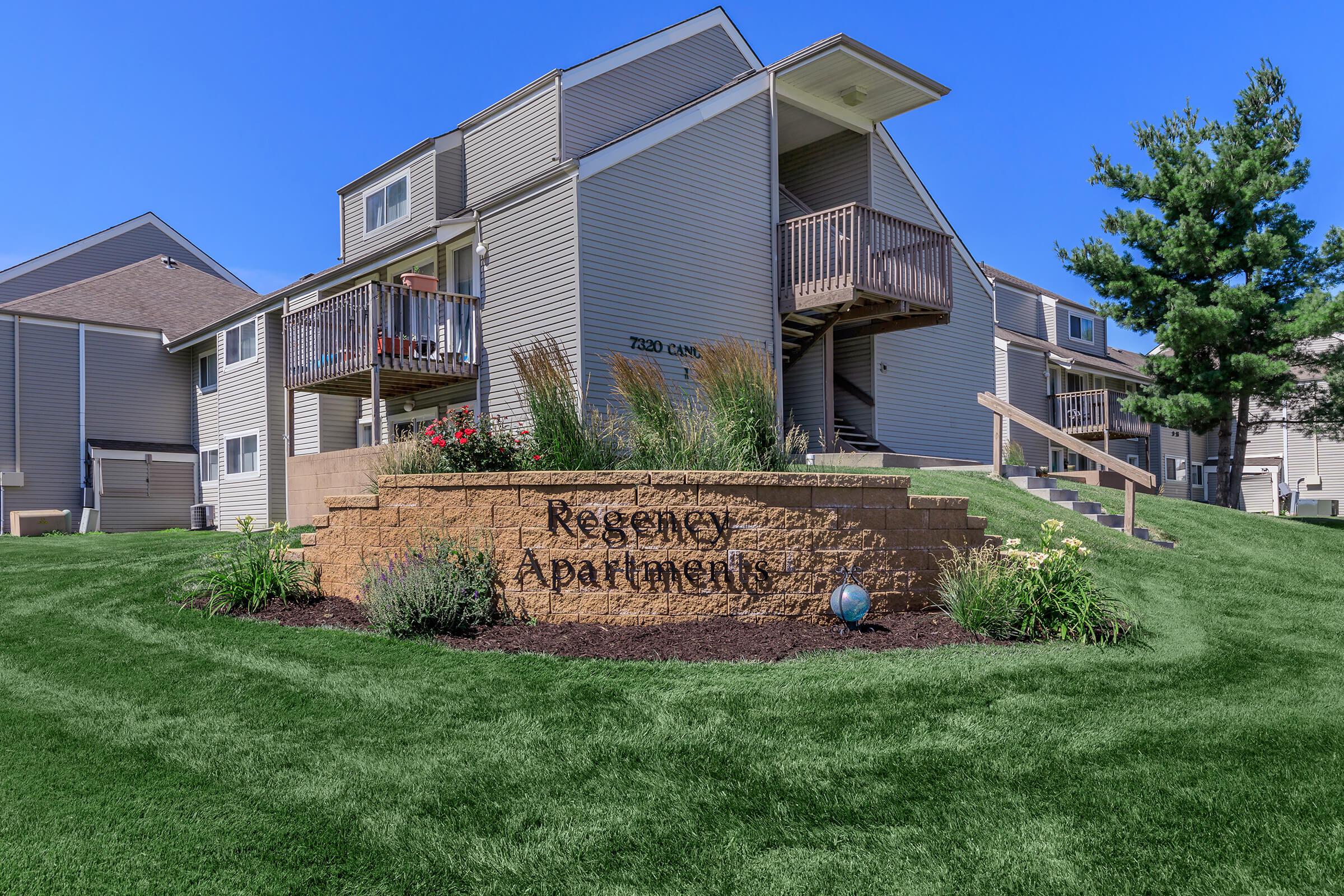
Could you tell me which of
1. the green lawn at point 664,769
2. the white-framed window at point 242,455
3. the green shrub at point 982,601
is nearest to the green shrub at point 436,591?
the green lawn at point 664,769

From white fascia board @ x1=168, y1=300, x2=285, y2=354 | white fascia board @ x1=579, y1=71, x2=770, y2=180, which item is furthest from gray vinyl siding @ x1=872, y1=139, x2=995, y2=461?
white fascia board @ x1=168, y1=300, x2=285, y2=354

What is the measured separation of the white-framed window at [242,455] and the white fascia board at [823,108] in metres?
13.5

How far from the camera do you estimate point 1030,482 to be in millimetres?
12961

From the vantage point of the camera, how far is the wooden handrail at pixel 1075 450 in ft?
37.5

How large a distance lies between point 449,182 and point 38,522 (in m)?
12.6

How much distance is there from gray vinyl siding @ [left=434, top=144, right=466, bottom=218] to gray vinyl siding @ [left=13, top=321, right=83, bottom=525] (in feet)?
38.9

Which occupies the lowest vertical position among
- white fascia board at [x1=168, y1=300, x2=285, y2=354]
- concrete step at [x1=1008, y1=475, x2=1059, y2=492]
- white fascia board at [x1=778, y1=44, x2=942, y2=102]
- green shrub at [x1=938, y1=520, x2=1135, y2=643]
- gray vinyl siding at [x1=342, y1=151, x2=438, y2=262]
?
green shrub at [x1=938, y1=520, x2=1135, y2=643]

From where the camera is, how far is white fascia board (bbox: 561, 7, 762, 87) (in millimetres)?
15578

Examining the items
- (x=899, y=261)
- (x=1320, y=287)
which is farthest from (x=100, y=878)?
(x=1320, y=287)

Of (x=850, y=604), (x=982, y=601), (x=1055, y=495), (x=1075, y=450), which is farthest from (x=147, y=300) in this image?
(x=982, y=601)

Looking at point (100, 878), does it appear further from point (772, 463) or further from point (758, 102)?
point (758, 102)

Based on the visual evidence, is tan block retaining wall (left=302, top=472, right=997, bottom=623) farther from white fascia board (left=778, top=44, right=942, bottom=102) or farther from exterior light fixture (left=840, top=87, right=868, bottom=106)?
exterior light fixture (left=840, top=87, right=868, bottom=106)

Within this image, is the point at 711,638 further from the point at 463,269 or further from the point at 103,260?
the point at 103,260

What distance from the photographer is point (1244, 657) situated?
20.3 feet
